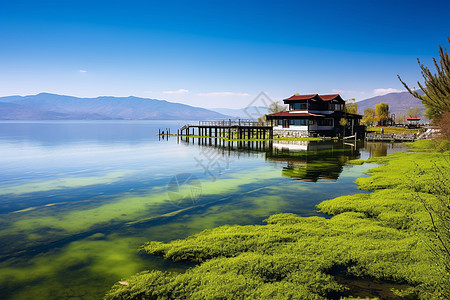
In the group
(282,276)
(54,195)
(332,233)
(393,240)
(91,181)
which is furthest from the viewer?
(91,181)

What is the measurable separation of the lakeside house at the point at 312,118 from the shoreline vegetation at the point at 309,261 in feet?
176

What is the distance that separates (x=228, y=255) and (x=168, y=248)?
2.13 meters

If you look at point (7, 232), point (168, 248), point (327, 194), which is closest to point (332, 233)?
point (168, 248)

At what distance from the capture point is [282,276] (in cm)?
763

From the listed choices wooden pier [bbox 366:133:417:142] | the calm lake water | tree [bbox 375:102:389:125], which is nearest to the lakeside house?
wooden pier [bbox 366:133:417:142]

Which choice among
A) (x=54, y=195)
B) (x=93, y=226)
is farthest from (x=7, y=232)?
(x=54, y=195)

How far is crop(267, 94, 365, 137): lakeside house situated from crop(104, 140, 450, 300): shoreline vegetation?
2118 inches

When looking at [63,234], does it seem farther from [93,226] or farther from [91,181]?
[91,181]

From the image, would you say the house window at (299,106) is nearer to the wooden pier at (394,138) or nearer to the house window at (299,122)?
the house window at (299,122)

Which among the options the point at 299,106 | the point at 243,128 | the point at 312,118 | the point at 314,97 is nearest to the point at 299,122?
the point at 312,118

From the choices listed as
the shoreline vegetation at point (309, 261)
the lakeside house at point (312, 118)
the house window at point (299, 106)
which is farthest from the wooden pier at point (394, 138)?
the shoreline vegetation at point (309, 261)

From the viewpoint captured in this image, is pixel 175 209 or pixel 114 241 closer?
pixel 114 241

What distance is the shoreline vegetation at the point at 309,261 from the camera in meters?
6.99

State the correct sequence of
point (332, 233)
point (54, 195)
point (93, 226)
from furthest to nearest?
point (54, 195) < point (93, 226) < point (332, 233)
